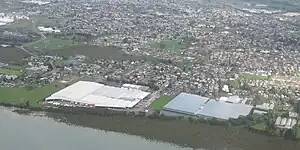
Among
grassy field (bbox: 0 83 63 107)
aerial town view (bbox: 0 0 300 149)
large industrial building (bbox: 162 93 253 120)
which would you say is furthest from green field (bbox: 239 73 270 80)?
grassy field (bbox: 0 83 63 107)

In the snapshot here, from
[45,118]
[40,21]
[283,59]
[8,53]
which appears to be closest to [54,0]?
[40,21]

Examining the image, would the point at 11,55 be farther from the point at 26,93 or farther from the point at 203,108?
the point at 203,108

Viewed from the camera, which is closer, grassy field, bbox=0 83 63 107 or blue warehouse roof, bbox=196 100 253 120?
blue warehouse roof, bbox=196 100 253 120

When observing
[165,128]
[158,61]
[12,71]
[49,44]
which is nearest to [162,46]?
[158,61]

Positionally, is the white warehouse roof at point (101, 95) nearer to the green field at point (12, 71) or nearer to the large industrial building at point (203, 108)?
the large industrial building at point (203, 108)

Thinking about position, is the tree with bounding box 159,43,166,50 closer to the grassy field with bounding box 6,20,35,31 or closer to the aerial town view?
the aerial town view

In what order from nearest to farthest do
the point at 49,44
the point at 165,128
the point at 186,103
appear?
the point at 165,128, the point at 186,103, the point at 49,44

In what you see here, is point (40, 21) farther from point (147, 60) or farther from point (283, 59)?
point (283, 59)

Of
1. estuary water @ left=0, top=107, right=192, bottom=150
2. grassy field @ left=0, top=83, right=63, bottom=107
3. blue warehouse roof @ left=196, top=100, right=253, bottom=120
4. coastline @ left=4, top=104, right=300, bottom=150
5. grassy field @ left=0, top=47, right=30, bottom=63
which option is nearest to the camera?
estuary water @ left=0, top=107, right=192, bottom=150
